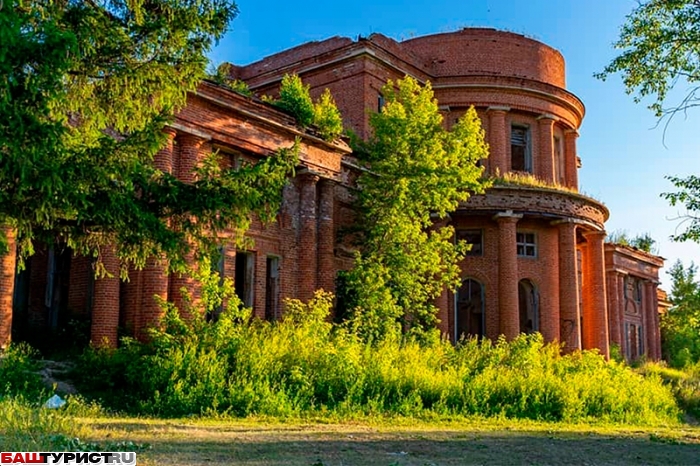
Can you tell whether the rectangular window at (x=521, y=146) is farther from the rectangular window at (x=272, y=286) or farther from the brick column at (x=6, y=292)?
the brick column at (x=6, y=292)

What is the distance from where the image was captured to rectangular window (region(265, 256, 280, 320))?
2338 centimetres

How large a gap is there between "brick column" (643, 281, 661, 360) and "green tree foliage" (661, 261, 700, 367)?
1.13 meters

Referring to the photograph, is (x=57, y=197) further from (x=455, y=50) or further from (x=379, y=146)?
(x=455, y=50)

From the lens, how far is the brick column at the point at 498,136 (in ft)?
108

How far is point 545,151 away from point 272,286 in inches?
622

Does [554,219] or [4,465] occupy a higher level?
[554,219]

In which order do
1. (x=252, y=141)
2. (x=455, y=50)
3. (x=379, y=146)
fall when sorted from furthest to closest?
(x=455, y=50), (x=379, y=146), (x=252, y=141)

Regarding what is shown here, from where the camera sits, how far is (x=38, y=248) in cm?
2130

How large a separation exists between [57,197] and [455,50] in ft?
87.0

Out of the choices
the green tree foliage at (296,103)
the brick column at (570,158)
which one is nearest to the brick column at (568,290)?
the brick column at (570,158)

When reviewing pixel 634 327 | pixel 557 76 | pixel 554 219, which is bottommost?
pixel 634 327

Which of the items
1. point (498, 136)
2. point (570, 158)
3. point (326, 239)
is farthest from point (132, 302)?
point (570, 158)

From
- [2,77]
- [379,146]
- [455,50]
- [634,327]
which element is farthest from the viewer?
[634,327]

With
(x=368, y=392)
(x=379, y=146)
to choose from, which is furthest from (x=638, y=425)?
(x=379, y=146)
